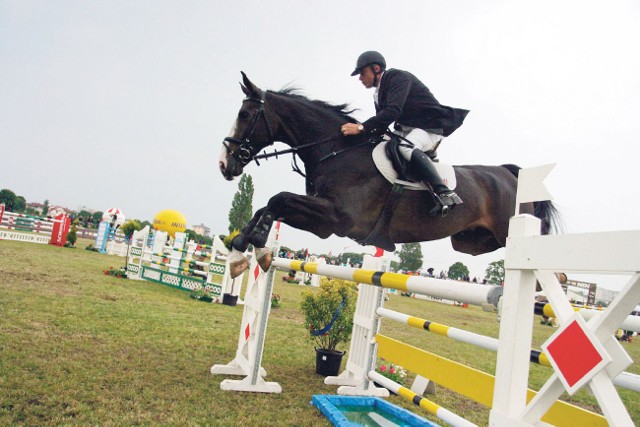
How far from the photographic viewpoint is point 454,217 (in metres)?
3.06

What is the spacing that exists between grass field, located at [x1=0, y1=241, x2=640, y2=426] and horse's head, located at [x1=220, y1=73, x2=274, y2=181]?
62.7 inches

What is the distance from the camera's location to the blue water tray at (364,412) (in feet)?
9.41

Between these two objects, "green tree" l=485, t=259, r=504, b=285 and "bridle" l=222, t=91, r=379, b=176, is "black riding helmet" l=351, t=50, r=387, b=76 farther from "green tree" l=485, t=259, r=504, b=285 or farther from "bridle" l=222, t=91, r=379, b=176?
"green tree" l=485, t=259, r=504, b=285

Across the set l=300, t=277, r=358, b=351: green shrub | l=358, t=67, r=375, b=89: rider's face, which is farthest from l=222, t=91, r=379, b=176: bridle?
l=300, t=277, r=358, b=351: green shrub

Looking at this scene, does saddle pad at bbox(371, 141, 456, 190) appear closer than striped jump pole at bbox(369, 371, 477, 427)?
No

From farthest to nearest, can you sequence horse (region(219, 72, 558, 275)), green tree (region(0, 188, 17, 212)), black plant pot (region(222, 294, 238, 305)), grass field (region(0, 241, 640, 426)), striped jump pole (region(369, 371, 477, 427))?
green tree (region(0, 188, 17, 212))
black plant pot (region(222, 294, 238, 305))
horse (region(219, 72, 558, 275))
grass field (region(0, 241, 640, 426))
striped jump pole (region(369, 371, 477, 427))

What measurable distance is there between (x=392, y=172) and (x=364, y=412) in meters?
1.90

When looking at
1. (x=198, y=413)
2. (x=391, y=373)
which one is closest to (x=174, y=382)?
(x=198, y=413)

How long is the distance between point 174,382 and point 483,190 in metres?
2.84

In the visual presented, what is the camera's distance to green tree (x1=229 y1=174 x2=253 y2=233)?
1627 inches

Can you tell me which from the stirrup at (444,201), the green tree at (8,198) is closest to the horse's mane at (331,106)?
the stirrup at (444,201)

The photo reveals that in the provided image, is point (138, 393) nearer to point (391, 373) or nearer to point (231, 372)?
point (231, 372)

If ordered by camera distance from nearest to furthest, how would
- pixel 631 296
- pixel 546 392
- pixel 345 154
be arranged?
pixel 631 296
pixel 546 392
pixel 345 154

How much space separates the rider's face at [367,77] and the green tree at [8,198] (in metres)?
78.3
